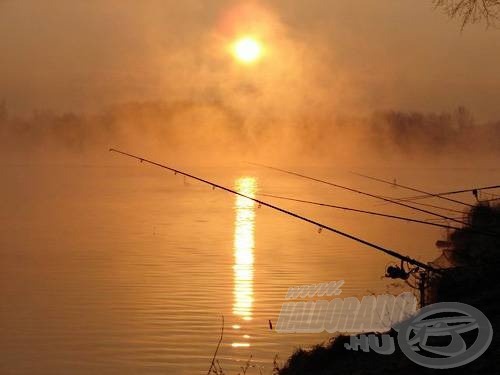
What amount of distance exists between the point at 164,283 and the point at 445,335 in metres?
20.6

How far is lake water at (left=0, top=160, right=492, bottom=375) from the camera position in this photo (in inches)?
723

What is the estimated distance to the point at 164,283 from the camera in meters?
28.1

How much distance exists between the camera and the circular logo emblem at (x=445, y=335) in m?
7.45

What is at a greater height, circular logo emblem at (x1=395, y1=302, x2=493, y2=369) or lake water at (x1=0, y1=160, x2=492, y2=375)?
lake water at (x1=0, y1=160, x2=492, y2=375)

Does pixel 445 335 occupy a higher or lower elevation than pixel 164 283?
lower

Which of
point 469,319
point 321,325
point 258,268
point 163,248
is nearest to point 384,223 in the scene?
point 163,248

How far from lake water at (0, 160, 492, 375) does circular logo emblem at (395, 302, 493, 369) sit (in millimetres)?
7802

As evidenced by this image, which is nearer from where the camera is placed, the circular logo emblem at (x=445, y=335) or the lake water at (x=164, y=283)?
the circular logo emblem at (x=445, y=335)

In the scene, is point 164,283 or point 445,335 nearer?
point 445,335

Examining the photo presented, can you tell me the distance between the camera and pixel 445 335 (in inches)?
323

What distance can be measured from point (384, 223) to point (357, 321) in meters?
40.7

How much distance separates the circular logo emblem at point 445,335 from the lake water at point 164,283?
7.80 meters

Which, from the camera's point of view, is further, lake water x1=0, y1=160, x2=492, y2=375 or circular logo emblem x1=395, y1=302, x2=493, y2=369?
lake water x1=0, y1=160, x2=492, y2=375

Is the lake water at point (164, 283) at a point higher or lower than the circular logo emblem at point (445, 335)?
higher
